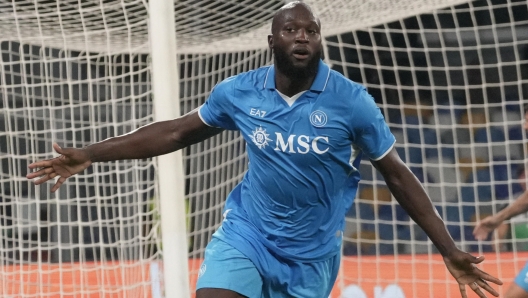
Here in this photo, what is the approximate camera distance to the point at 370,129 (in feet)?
11.0

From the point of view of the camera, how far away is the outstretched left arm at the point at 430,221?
3.17 m

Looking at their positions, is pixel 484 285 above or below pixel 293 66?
below

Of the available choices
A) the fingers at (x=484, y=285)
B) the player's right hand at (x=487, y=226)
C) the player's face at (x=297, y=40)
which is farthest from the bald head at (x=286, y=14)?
the player's right hand at (x=487, y=226)

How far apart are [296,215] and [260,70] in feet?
2.00

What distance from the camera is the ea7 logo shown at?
3.36m

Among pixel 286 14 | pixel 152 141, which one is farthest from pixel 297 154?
pixel 152 141

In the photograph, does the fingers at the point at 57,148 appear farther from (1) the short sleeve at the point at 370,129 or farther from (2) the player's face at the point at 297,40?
(1) the short sleeve at the point at 370,129

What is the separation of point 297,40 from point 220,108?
0.49 m

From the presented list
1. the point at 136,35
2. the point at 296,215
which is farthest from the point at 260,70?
the point at 136,35

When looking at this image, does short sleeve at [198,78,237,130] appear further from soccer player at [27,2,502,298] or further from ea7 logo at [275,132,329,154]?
ea7 logo at [275,132,329,154]

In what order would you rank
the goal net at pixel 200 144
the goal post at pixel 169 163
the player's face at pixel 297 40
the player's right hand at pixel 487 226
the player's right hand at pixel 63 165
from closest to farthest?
the player's face at pixel 297 40 < the player's right hand at pixel 63 165 < the goal post at pixel 169 163 < the player's right hand at pixel 487 226 < the goal net at pixel 200 144

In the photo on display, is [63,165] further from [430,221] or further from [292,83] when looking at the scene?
[430,221]

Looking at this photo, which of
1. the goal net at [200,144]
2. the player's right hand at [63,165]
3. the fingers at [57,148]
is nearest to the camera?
the fingers at [57,148]

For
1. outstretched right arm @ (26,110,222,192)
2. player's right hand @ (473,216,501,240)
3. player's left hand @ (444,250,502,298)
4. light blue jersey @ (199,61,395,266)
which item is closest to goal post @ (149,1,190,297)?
outstretched right arm @ (26,110,222,192)
